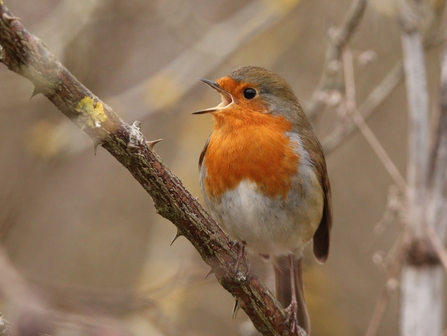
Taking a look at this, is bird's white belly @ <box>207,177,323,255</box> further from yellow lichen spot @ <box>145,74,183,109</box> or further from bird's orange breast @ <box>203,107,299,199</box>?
yellow lichen spot @ <box>145,74,183,109</box>

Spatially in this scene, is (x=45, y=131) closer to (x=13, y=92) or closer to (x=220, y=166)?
(x=13, y=92)

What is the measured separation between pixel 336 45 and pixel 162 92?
1.55 m

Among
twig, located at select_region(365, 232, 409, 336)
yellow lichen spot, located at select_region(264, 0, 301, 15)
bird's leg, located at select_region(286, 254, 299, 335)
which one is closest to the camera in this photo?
bird's leg, located at select_region(286, 254, 299, 335)

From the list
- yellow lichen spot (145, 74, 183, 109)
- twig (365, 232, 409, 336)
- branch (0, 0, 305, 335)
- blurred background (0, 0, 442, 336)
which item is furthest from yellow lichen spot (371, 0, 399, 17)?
branch (0, 0, 305, 335)

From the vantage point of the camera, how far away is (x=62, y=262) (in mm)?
6523

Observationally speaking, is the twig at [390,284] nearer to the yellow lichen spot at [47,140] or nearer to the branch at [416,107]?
the branch at [416,107]

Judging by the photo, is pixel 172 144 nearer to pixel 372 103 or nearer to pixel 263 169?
pixel 372 103

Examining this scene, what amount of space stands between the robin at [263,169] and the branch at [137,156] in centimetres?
40

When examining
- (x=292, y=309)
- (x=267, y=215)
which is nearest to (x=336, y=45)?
(x=267, y=215)

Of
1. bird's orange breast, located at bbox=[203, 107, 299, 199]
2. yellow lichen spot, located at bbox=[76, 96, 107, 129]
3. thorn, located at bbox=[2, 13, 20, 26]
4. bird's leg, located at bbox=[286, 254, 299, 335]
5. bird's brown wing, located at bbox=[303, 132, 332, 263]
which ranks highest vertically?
bird's brown wing, located at bbox=[303, 132, 332, 263]

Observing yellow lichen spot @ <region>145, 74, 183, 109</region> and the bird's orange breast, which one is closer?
the bird's orange breast

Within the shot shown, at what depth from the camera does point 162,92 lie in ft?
16.7

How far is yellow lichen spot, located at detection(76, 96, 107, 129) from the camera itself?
1.95 m

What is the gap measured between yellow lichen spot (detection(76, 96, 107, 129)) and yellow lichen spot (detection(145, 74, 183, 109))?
120 inches
